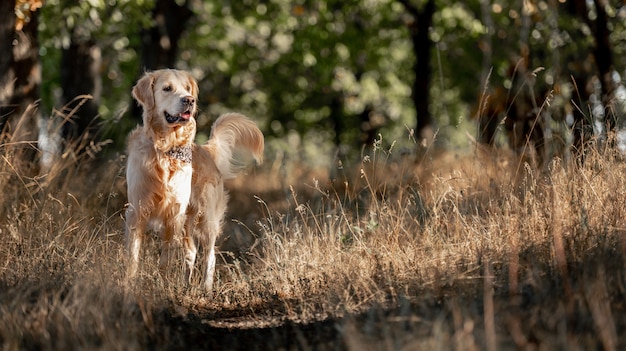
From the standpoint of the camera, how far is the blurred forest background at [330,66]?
23.5 feet

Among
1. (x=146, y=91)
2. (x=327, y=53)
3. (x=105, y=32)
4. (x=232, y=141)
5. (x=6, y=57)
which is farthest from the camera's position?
(x=327, y=53)

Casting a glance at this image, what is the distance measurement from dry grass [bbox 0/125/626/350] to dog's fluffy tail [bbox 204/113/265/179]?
1118 millimetres

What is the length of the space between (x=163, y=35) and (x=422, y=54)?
4213mm

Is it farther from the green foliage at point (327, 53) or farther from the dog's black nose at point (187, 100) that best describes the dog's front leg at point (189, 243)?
the green foliage at point (327, 53)

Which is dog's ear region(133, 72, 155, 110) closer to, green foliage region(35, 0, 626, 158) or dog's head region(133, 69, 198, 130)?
dog's head region(133, 69, 198, 130)

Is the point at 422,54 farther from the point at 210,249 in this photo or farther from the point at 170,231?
the point at 170,231

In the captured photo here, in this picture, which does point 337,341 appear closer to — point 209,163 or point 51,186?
point 209,163

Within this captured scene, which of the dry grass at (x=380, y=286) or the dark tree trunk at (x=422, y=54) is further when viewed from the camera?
the dark tree trunk at (x=422, y=54)

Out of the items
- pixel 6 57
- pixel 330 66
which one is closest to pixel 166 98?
pixel 6 57

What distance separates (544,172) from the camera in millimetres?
5730

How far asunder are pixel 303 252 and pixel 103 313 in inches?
62.0

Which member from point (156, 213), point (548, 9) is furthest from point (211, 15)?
point (156, 213)

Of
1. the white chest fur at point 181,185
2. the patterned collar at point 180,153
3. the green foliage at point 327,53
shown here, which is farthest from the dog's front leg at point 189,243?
the green foliage at point 327,53

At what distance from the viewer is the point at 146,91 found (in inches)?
223
